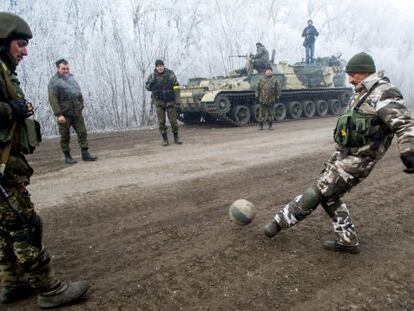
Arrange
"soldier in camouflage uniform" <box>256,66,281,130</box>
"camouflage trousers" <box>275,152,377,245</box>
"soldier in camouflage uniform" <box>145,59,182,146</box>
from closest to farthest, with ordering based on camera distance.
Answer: "camouflage trousers" <box>275,152,377,245</box>, "soldier in camouflage uniform" <box>145,59,182,146</box>, "soldier in camouflage uniform" <box>256,66,281,130</box>

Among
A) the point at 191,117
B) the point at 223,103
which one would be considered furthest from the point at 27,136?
the point at 191,117

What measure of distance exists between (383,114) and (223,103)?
1006 cm

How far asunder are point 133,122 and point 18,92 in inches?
530

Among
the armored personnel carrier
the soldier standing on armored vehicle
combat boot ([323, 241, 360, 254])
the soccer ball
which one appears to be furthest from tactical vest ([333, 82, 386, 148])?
the soldier standing on armored vehicle

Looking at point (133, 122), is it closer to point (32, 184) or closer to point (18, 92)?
point (32, 184)

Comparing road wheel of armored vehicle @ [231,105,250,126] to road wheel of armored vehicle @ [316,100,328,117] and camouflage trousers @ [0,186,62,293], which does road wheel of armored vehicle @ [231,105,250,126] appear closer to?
road wheel of armored vehicle @ [316,100,328,117]

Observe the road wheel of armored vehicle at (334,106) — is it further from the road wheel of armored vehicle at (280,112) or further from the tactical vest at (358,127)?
the tactical vest at (358,127)

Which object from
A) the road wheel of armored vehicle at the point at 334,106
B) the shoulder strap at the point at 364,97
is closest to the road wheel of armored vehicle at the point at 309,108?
the road wheel of armored vehicle at the point at 334,106

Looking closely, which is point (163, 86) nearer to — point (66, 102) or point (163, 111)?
point (163, 111)

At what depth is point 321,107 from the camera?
16719 millimetres

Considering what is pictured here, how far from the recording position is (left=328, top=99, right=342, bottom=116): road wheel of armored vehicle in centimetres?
1705

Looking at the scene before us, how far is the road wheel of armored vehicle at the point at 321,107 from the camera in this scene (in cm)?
1650

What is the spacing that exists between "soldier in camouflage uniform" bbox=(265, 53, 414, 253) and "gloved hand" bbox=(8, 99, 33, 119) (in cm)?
228

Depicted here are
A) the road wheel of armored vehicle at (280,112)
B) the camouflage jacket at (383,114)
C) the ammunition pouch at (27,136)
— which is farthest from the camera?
the road wheel of armored vehicle at (280,112)
